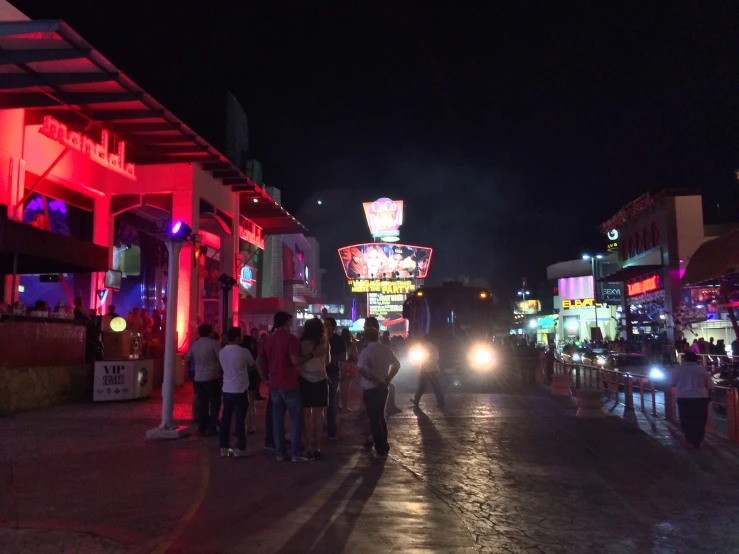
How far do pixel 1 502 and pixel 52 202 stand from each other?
→ 50.8 feet

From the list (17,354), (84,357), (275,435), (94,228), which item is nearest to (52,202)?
A: (94,228)

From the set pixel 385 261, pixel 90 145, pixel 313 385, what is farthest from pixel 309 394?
pixel 385 261

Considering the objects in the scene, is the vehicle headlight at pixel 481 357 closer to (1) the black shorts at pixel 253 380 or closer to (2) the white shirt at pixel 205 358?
(1) the black shorts at pixel 253 380

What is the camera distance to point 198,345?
9.47m

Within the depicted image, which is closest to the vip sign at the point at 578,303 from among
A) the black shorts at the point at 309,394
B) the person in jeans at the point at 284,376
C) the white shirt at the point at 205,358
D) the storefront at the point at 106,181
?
the storefront at the point at 106,181

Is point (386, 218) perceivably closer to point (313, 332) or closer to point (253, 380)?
point (253, 380)

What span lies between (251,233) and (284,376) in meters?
20.7

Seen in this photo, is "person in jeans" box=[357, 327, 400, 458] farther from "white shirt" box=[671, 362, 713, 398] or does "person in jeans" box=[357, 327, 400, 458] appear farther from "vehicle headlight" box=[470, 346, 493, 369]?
"vehicle headlight" box=[470, 346, 493, 369]

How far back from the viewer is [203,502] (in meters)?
6.19

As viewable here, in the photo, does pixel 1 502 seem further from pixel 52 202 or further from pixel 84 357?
pixel 52 202

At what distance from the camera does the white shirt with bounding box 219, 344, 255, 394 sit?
27.2 ft

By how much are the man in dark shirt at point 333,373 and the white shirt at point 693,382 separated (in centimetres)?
531

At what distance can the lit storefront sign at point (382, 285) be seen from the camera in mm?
65375

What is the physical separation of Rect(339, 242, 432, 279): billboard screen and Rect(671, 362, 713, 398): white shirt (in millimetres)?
56261
